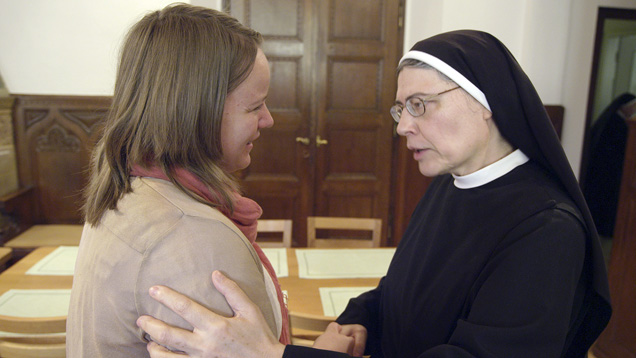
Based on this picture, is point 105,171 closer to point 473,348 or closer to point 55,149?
point 473,348

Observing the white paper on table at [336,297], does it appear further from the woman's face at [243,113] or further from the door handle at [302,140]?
the door handle at [302,140]

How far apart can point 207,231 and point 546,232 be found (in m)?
0.73

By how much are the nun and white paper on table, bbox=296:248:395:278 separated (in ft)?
2.92

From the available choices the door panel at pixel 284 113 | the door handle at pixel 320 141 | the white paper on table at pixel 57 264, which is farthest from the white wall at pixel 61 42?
the white paper on table at pixel 57 264

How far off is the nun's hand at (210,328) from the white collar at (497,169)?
0.69 metres

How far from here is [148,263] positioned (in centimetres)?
88

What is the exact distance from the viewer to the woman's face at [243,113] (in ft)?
3.48

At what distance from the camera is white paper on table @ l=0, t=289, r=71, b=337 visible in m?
Result: 1.95

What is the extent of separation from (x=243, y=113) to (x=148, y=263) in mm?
394

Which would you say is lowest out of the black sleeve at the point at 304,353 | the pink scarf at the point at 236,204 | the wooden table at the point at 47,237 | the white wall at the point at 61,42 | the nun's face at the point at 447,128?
the wooden table at the point at 47,237

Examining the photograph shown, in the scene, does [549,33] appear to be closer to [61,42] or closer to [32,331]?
[61,42]

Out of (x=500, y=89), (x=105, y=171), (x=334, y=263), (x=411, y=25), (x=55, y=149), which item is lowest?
(x=334, y=263)

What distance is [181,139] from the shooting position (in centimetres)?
98

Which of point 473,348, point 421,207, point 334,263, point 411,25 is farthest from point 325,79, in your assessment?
point 473,348
